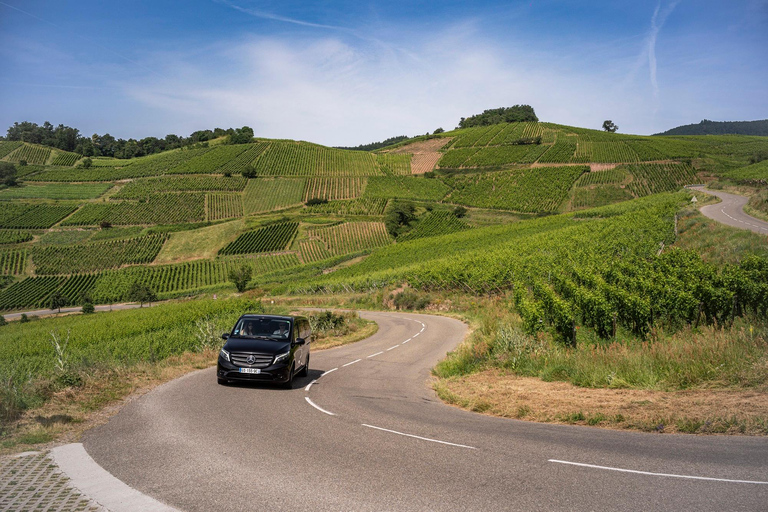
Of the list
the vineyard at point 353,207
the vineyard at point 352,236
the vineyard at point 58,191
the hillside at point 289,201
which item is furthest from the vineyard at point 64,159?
the vineyard at point 352,236

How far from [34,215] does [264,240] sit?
1993 inches

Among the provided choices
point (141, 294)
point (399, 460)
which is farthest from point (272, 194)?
point (399, 460)

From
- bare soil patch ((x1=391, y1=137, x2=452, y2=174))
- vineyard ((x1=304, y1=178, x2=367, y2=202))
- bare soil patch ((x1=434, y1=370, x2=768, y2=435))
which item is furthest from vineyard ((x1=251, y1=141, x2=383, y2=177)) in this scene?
bare soil patch ((x1=434, y1=370, x2=768, y2=435))

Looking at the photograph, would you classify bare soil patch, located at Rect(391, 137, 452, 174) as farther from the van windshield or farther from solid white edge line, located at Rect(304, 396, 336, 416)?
solid white edge line, located at Rect(304, 396, 336, 416)

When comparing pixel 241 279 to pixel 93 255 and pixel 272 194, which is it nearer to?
pixel 93 255

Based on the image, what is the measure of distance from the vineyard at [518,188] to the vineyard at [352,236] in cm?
2481

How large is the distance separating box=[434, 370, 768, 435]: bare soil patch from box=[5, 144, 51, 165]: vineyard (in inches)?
6743

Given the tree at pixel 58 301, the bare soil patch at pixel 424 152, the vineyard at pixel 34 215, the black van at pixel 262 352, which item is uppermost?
the bare soil patch at pixel 424 152

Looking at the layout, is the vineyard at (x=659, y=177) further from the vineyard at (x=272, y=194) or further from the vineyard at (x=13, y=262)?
the vineyard at (x=13, y=262)

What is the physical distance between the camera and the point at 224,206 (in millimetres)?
115625

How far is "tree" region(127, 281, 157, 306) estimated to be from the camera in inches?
2980

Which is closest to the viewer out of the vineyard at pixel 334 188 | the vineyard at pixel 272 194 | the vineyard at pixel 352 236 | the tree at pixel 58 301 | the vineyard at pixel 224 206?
the tree at pixel 58 301

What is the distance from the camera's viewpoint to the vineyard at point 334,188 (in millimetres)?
123438

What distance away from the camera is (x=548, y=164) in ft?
416
